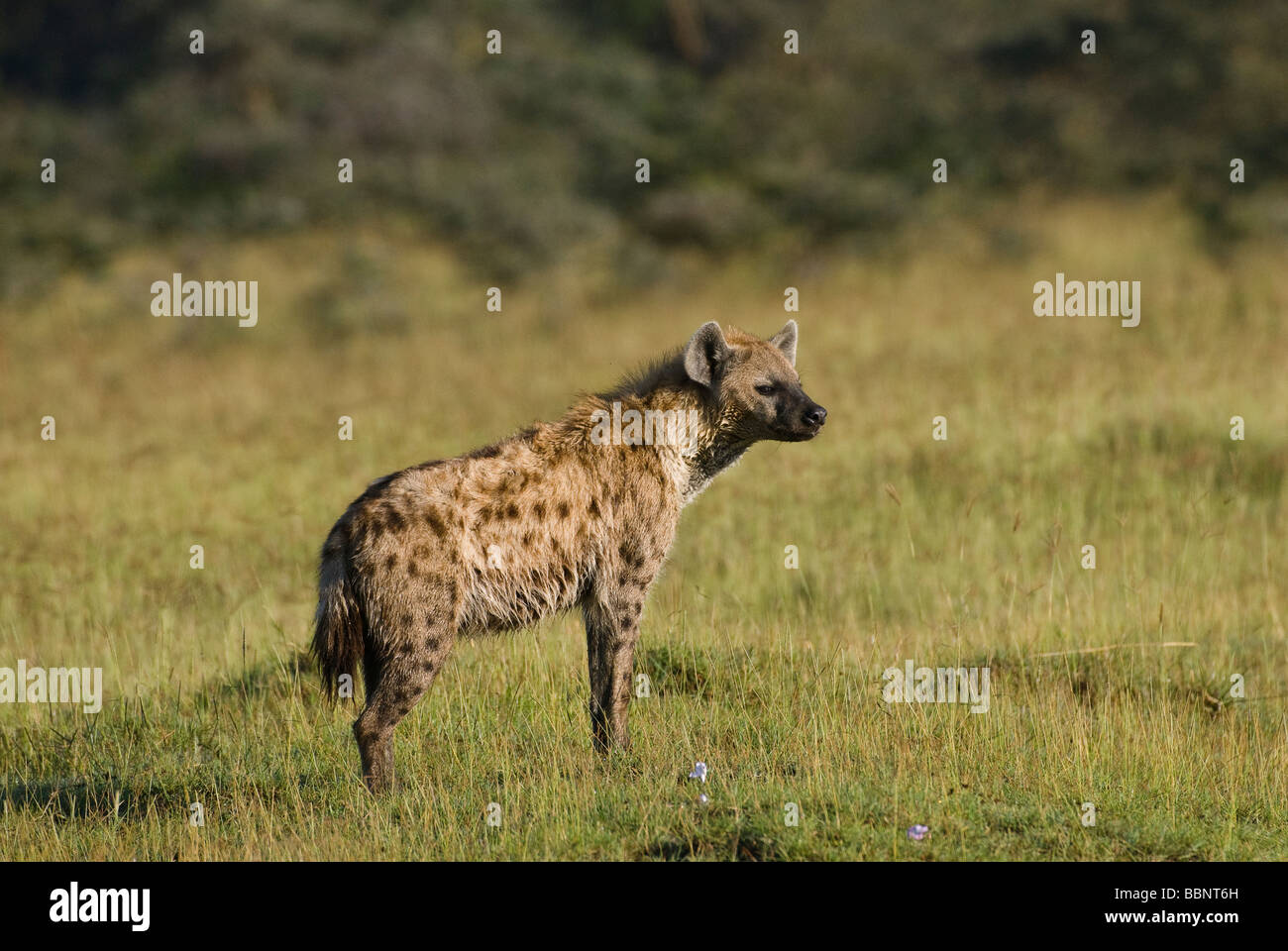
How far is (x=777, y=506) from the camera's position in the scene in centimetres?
1360

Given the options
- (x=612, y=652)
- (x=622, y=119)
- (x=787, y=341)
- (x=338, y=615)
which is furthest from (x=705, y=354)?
(x=622, y=119)

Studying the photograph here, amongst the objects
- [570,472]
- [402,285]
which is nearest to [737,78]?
[402,285]

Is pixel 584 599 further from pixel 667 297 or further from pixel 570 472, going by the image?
pixel 667 297

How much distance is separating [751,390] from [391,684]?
2379 mm

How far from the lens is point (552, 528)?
7293 mm

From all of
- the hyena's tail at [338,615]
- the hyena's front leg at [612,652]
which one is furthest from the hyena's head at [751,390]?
the hyena's tail at [338,615]

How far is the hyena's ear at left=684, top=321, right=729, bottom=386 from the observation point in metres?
7.69

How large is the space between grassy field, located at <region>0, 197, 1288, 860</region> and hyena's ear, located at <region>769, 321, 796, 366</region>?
134 centimetres

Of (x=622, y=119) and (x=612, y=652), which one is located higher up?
(x=622, y=119)

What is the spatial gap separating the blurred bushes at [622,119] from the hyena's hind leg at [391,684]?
19.4 m

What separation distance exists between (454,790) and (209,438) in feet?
37.9

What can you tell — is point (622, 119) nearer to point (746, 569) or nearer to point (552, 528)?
point (746, 569)

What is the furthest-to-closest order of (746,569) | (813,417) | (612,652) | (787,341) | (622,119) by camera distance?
(622,119)
(746,569)
(787,341)
(813,417)
(612,652)

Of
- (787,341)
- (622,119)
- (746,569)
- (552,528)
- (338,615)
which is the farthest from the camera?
(622,119)
